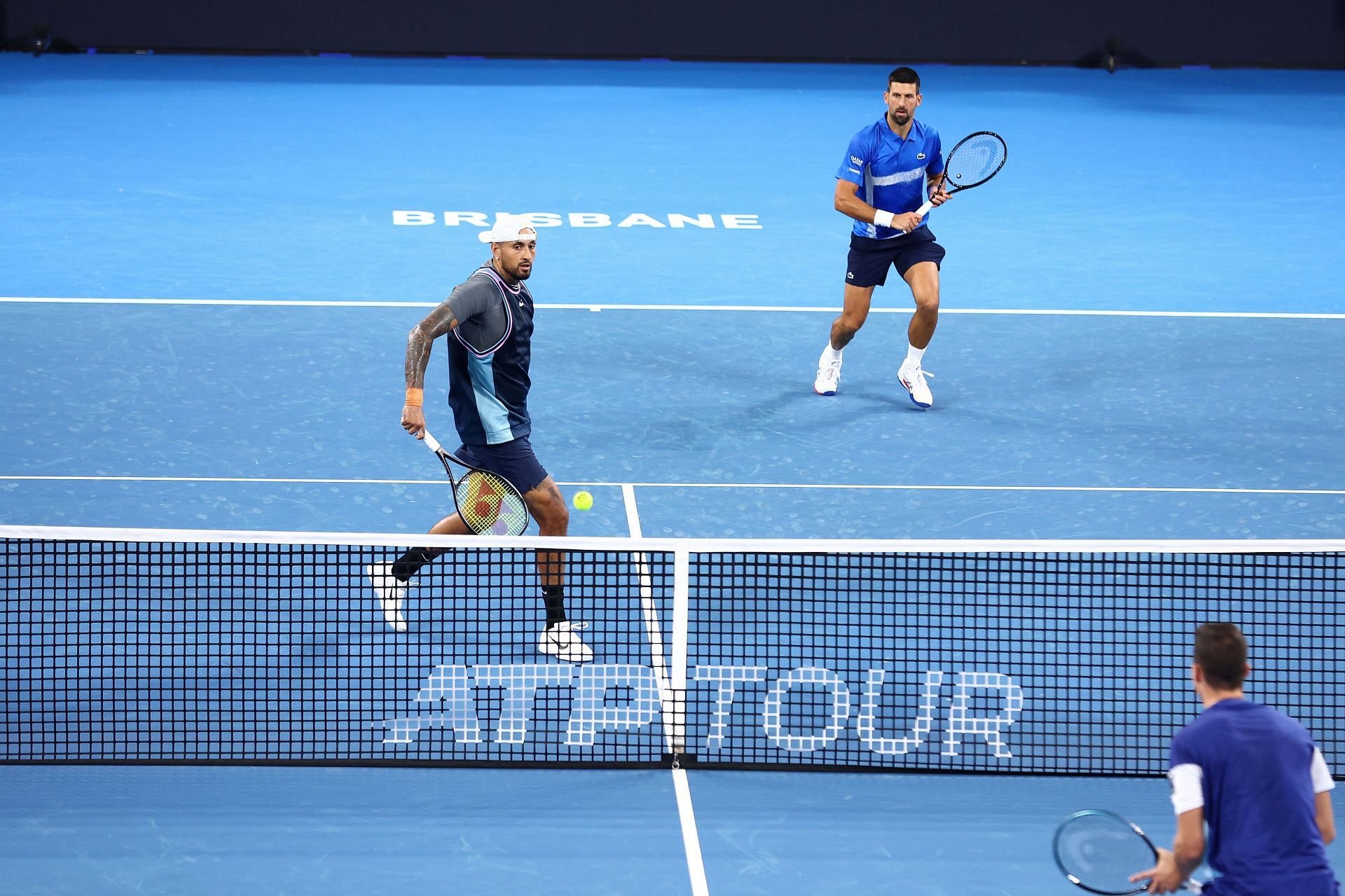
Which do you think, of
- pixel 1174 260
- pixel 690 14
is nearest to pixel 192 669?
pixel 1174 260

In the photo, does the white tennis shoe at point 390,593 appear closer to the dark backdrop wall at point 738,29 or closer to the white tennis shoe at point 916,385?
the white tennis shoe at point 916,385

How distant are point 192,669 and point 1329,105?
59.9 ft

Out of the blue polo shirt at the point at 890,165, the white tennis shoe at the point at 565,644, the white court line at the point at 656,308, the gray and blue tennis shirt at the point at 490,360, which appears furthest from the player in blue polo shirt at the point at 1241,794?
the white court line at the point at 656,308

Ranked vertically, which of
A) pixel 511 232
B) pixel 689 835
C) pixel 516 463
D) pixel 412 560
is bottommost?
pixel 689 835

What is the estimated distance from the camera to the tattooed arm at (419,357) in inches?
285

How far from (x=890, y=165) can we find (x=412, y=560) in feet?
16.5

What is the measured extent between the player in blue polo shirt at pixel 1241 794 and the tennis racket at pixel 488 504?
3.64 m

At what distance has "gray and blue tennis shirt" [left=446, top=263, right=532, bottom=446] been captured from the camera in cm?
755

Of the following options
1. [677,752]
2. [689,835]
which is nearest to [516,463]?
[677,752]

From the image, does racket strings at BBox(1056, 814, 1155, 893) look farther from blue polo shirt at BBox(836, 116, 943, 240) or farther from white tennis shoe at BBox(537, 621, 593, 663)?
blue polo shirt at BBox(836, 116, 943, 240)

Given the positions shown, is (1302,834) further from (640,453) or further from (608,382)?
(608,382)

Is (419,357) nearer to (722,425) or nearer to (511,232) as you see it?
(511,232)

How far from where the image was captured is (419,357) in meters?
7.30

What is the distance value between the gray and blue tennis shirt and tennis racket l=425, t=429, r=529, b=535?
19cm
